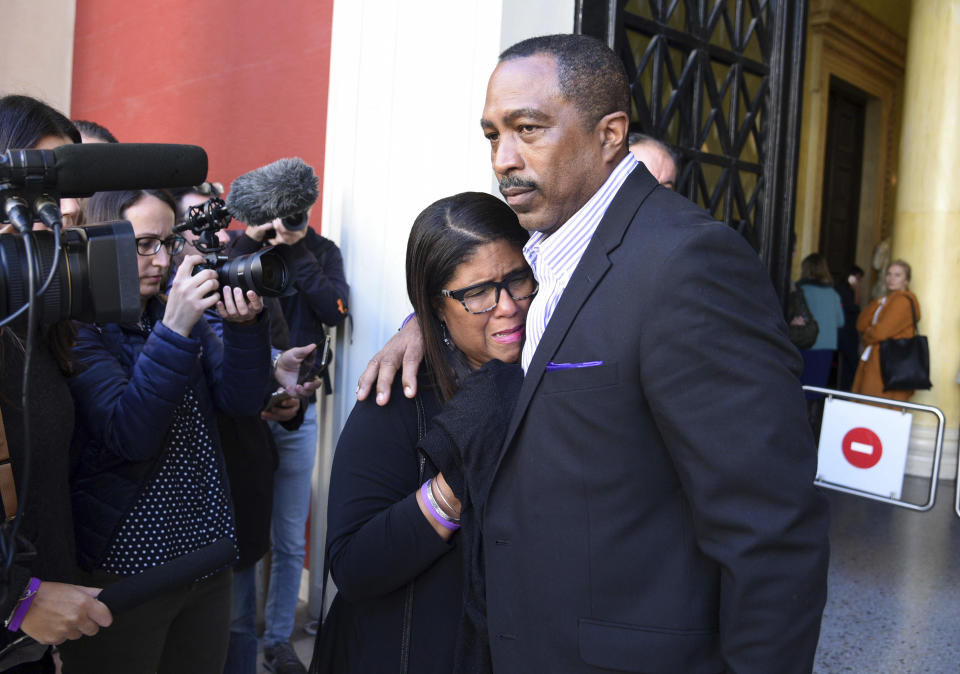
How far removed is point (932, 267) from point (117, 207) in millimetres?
7342

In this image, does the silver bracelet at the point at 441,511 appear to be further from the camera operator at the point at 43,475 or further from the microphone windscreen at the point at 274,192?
the microphone windscreen at the point at 274,192

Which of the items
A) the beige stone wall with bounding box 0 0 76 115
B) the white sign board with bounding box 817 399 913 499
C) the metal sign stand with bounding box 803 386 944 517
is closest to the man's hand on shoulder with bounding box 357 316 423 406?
the metal sign stand with bounding box 803 386 944 517

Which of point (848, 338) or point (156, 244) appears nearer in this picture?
point (156, 244)

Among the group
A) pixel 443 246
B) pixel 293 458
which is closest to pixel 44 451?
pixel 443 246

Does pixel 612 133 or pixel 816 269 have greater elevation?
pixel 816 269

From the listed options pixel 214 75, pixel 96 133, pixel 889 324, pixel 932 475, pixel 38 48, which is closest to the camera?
pixel 96 133

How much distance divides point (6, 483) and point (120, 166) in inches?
27.2

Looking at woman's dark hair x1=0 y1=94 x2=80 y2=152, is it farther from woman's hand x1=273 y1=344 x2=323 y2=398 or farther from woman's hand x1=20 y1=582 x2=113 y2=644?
woman's hand x1=273 y1=344 x2=323 y2=398

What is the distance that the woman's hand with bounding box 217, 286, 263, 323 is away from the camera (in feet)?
7.07

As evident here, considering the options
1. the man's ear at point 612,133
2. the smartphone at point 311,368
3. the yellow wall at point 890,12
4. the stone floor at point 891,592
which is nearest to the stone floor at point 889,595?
the stone floor at point 891,592

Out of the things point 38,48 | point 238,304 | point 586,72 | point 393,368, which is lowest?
point 393,368

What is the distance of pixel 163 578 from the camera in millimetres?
1787

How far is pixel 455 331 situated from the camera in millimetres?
1800

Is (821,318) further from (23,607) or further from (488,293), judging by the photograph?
(23,607)
